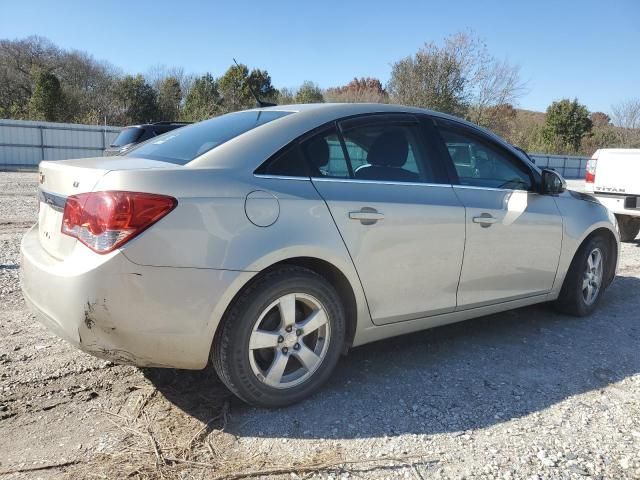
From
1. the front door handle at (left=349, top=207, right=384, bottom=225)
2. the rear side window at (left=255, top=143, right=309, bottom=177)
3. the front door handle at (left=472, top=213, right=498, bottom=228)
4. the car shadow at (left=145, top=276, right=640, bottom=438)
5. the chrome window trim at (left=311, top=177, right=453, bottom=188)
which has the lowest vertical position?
the car shadow at (left=145, top=276, right=640, bottom=438)

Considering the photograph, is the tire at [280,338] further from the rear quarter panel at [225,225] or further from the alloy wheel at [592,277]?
the alloy wheel at [592,277]

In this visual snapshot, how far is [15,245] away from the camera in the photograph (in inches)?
260

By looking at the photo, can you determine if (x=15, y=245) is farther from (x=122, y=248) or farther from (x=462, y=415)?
(x=462, y=415)

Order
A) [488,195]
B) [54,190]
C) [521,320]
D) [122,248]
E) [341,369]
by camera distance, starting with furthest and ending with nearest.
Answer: [521,320] → [488,195] → [341,369] → [54,190] → [122,248]

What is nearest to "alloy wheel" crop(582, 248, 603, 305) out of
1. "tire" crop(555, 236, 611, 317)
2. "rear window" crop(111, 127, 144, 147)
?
"tire" crop(555, 236, 611, 317)

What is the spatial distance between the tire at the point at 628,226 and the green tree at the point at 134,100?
1239 inches

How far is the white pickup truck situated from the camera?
7801mm

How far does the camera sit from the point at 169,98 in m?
37.2

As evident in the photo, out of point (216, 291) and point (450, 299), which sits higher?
point (216, 291)

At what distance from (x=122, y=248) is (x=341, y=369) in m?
1.70

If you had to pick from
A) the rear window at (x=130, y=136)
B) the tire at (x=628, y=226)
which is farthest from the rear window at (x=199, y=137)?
the rear window at (x=130, y=136)

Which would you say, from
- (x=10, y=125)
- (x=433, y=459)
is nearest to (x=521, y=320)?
(x=433, y=459)

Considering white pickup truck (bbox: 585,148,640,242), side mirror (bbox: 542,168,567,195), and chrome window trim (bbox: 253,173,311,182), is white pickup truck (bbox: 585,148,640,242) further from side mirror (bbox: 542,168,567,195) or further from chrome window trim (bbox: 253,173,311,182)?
chrome window trim (bbox: 253,173,311,182)

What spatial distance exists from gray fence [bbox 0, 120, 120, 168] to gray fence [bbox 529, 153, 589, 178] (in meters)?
25.0
